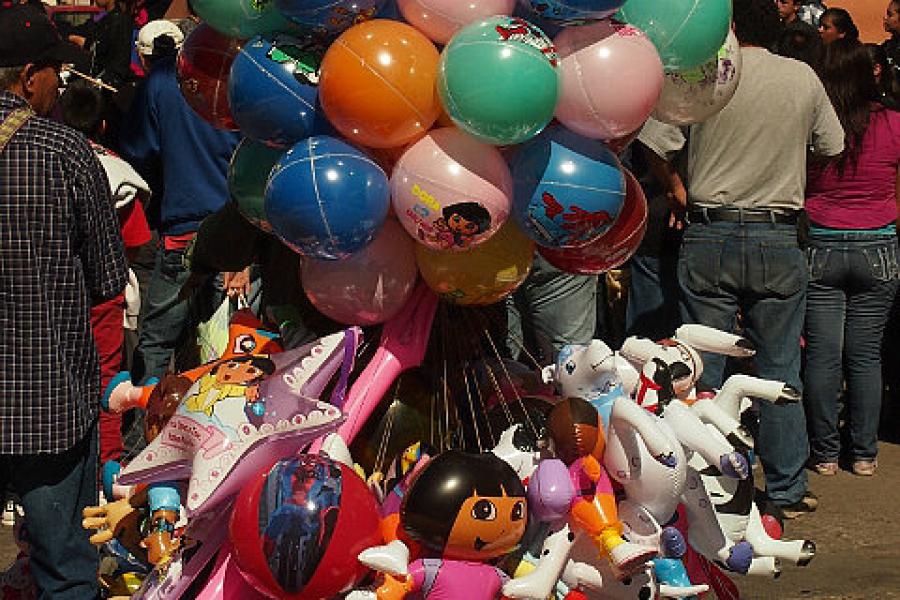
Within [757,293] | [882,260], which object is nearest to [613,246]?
[757,293]

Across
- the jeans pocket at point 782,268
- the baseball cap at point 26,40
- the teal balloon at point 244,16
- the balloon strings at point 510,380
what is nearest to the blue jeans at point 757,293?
the jeans pocket at point 782,268

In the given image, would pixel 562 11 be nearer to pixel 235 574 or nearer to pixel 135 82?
pixel 235 574

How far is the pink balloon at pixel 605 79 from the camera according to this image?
4.02 metres

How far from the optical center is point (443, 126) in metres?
4.12

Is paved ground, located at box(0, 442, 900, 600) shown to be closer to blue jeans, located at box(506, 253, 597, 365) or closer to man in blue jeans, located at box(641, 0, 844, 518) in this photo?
man in blue jeans, located at box(641, 0, 844, 518)

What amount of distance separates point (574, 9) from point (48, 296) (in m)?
1.62

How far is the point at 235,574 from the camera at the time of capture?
13.7ft

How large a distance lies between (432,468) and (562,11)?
1.16 m

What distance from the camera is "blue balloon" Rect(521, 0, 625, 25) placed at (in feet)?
13.0

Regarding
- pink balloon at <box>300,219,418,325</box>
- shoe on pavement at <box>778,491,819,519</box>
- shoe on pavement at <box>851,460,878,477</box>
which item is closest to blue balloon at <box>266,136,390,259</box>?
pink balloon at <box>300,219,418,325</box>

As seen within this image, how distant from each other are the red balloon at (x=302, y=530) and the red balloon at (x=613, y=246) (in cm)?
86

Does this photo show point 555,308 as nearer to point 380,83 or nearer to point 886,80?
point 886,80

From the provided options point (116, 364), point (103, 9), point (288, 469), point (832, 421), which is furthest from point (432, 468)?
point (103, 9)

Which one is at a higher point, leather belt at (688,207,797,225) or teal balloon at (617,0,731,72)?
teal balloon at (617,0,731,72)
